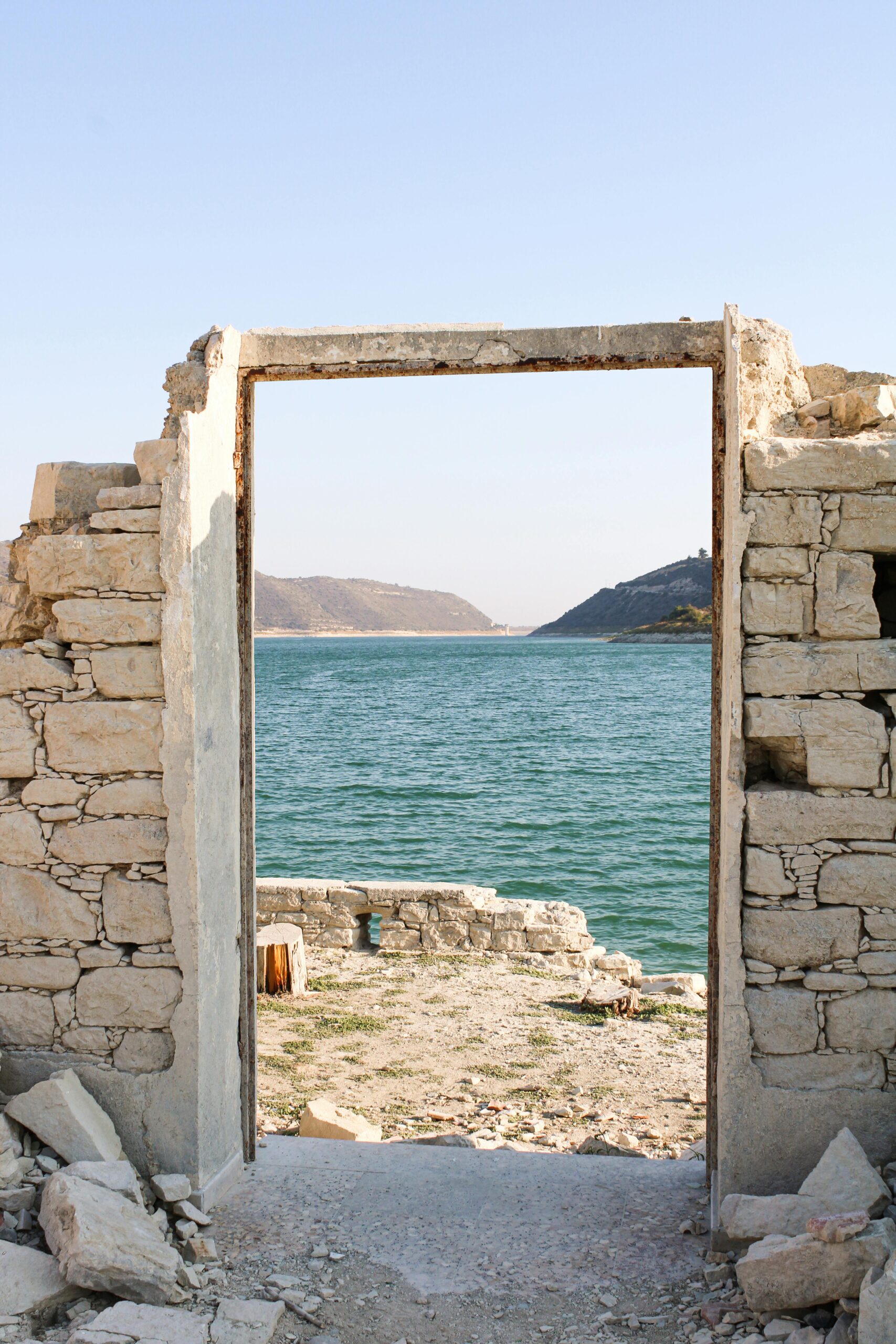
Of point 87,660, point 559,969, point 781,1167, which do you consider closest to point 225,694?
point 87,660

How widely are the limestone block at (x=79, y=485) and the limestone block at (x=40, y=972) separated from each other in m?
2.18

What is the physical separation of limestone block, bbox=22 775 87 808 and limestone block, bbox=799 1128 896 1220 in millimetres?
3628

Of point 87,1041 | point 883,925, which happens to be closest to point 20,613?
point 87,1041

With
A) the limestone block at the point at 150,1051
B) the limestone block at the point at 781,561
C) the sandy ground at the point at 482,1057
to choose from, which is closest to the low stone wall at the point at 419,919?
the sandy ground at the point at 482,1057

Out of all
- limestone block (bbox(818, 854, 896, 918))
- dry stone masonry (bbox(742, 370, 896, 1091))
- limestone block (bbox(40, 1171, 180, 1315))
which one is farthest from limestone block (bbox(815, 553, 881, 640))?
limestone block (bbox(40, 1171, 180, 1315))

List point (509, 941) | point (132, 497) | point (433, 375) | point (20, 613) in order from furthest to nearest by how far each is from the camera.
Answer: point (509, 941)
point (433, 375)
point (20, 613)
point (132, 497)

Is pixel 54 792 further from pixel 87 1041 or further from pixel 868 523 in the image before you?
pixel 868 523

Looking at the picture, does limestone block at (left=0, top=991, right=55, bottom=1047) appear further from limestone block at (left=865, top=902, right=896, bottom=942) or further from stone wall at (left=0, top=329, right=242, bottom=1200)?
limestone block at (left=865, top=902, right=896, bottom=942)

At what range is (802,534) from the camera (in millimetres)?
4398

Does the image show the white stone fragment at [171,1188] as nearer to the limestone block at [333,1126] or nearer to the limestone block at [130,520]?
the limestone block at [333,1126]

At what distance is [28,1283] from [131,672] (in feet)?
8.26

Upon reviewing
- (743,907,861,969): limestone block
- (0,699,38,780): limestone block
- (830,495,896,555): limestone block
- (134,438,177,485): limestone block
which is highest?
(134,438,177,485): limestone block

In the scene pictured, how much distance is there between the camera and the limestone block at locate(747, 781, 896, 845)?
4367 millimetres

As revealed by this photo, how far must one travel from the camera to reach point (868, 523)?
439 centimetres
